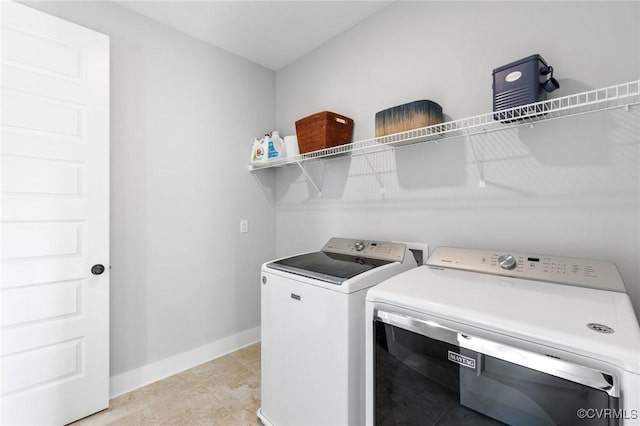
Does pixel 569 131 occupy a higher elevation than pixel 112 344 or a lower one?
higher

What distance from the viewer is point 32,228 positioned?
5.22 feet

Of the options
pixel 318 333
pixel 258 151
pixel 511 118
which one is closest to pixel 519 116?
pixel 511 118

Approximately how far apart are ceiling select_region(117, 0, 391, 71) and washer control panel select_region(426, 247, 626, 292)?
5.47 feet

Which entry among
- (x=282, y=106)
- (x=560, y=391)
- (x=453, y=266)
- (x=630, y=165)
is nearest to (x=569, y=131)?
(x=630, y=165)

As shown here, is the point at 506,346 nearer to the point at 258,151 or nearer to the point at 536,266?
the point at 536,266

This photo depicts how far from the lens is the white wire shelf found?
114 cm

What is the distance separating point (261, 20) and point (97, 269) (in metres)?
1.94

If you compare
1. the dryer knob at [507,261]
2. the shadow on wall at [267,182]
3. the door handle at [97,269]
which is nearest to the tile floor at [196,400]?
the door handle at [97,269]

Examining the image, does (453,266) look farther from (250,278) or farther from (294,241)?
(250,278)

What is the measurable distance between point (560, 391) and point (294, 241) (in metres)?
2.08

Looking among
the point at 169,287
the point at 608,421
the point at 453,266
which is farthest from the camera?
the point at 169,287

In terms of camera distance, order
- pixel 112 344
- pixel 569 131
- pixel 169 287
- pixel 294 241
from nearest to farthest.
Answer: pixel 569 131
pixel 112 344
pixel 169 287
pixel 294 241

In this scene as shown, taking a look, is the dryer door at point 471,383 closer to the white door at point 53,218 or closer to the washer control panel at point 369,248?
the washer control panel at point 369,248

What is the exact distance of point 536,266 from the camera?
1.24 metres
